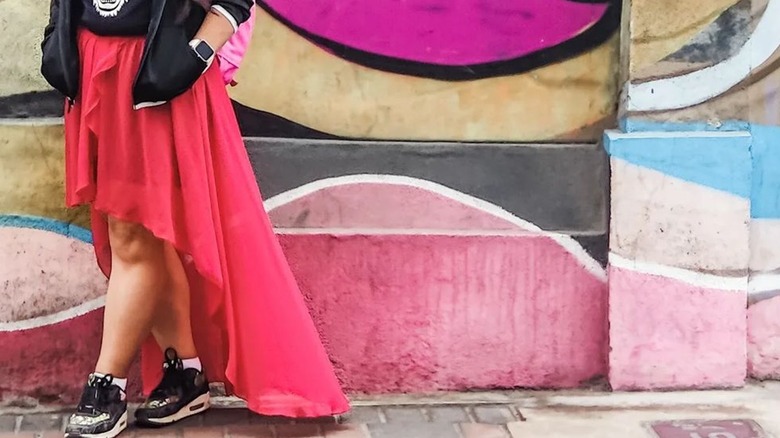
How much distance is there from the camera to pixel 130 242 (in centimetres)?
319

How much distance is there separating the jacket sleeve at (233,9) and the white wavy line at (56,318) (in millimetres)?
1032

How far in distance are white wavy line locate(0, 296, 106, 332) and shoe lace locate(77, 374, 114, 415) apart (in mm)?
336

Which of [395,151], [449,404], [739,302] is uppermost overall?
[395,151]

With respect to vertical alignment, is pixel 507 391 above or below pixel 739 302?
below

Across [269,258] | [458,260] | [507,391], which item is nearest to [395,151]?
[458,260]

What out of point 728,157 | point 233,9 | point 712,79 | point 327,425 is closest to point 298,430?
point 327,425

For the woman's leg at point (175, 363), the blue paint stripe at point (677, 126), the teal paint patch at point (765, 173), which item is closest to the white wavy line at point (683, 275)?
the teal paint patch at point (765, 173)

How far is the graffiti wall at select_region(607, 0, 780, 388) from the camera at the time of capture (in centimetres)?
367

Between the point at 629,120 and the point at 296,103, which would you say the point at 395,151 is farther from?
the point at 629,120

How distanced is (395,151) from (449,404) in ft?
2.80

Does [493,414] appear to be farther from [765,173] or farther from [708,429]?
[765,173]

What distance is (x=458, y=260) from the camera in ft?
12.1

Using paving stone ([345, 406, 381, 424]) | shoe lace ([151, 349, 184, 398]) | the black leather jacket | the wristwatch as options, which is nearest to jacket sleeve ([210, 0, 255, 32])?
the black leather jacket

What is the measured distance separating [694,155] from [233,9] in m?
1.62
